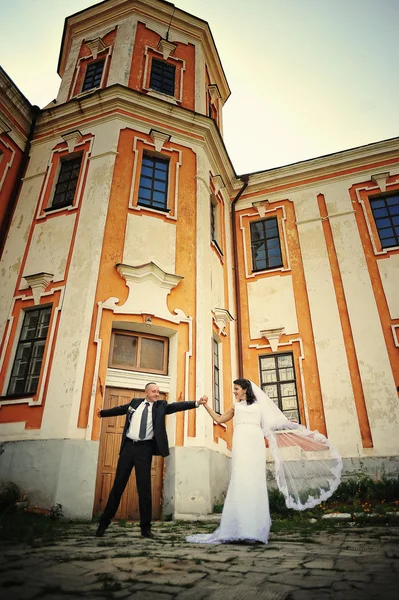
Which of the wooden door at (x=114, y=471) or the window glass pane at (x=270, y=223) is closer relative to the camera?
the wooden door at (x=114, y=471)

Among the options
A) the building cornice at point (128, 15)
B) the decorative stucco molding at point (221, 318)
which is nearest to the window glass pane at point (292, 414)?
the decorative stucco molding at point (221, 318)

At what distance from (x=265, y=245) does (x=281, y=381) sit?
4.61m

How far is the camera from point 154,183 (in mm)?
11344

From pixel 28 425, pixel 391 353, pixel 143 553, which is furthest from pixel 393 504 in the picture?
pixel 28 425

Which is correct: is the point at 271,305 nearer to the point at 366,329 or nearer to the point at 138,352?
the point at 366,329

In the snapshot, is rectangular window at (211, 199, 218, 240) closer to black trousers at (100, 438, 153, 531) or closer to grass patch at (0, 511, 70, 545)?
black trousers at (100, 438, 153, 531)

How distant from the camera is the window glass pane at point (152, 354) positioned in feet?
29.3

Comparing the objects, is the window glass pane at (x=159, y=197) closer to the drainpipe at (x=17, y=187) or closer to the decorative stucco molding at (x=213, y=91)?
the drainpipe at (x=17, y=187)

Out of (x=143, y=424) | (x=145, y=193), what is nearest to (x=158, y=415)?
(x=143, y=424)

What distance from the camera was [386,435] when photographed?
960 centimetres

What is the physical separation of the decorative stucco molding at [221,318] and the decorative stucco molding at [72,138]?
6.24 metres

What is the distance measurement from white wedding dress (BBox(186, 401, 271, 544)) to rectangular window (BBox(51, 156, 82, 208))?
7914mm

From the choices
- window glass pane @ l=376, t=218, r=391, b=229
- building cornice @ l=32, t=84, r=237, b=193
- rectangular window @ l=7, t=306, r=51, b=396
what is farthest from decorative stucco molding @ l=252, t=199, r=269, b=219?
rectangular window @ l=7, t=306, r=51, b=396

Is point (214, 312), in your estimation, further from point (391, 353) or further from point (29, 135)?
point (29, 135)
